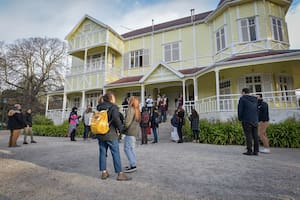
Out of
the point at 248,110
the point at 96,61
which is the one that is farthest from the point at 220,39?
the point at 96,61

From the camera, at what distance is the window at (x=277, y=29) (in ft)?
38.5

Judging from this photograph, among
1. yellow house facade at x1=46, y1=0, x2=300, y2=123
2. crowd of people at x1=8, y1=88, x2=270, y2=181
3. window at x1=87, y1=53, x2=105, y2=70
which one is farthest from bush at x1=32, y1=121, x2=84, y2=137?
window at x1=87, y1=53, x2=105, y2=70

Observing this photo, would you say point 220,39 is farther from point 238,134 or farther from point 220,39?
point 238,134

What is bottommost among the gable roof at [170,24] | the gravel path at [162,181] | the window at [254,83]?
the gravel path at [162,181]

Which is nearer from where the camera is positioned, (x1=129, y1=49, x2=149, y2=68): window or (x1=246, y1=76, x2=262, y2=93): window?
(x1=246, y1=76, x2=262, y2=93): window

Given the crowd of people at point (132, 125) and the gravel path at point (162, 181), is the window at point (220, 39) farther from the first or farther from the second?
the gravel path at point (162, 181)

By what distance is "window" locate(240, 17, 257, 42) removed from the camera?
11883 mm

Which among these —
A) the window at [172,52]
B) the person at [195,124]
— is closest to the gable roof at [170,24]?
the window at [172,52]

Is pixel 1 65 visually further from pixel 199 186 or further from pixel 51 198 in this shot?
pixel 199 186

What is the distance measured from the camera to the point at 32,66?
24406 millimetres

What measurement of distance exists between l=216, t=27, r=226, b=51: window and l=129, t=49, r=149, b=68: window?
6383 mm

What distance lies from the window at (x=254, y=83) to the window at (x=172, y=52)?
5972 mm

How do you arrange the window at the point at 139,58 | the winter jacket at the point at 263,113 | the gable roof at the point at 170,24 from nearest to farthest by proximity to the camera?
the winter jacket at the point at 263,113 → the gable roof at the point at 170,24 → the window at the point at 139,58

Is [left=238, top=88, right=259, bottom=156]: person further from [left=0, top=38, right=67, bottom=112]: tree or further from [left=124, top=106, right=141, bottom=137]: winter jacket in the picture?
[left=0, top=38, right=67, bottom=112]: tree
